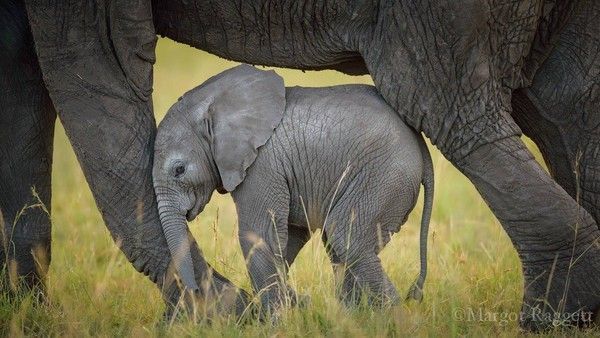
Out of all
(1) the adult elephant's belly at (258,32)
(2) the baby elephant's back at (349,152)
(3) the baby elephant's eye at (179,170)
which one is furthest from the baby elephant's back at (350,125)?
(3) the baby elephant's eye at (179,170)

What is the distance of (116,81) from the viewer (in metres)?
5.41

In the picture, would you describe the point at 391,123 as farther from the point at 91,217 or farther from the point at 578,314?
the point at 91,217

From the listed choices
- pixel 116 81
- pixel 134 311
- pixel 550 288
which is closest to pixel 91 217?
pixel 134 311

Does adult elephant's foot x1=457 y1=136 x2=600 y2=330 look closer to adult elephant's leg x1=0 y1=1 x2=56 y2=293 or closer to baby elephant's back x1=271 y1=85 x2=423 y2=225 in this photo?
baby elephant's back x1=271 y1=85 x2=423 y2=225

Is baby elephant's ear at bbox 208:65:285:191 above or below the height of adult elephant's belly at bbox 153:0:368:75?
below

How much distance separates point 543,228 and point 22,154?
8.15 ft

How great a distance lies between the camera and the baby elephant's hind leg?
5.30 metres

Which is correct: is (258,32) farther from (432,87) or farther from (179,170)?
(432,87)

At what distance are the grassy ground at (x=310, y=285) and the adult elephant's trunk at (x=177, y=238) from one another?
0.72 feet

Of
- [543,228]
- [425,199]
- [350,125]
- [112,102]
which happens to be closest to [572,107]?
[543,228]

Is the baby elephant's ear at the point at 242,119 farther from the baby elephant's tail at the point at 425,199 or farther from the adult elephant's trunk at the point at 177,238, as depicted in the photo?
the baby elephant's tail at the point at 425,199

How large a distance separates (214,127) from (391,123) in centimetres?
77

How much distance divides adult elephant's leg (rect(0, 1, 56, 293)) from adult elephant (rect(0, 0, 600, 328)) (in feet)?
1.73

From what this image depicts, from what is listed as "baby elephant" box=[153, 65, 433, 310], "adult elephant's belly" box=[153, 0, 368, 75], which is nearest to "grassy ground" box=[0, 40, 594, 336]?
"baby elephant" box=[153, 65, 433, 310]
